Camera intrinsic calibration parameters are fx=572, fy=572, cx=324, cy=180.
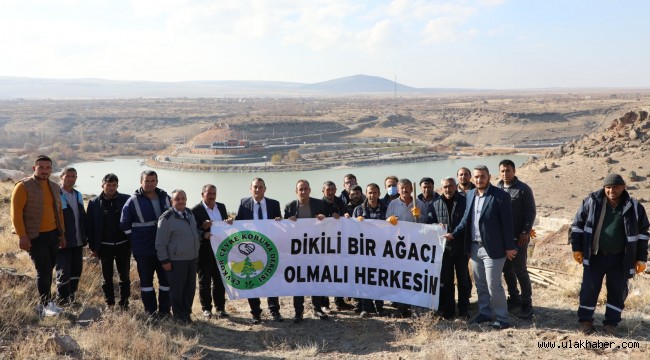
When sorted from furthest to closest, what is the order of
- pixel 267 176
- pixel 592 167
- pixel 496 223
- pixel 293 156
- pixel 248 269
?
1. pixel 293 156
2. pixel 267 176
3. pixel 592 167
4. pixel 248 269
5. pixel 496 223

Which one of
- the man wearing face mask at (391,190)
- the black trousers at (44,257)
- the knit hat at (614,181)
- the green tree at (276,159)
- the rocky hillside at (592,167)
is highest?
the knit hat at (614,181)

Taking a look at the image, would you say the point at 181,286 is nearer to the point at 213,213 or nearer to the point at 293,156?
the point at 213,213

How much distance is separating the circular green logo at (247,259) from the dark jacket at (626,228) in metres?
3.01

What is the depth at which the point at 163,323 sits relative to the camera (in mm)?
5512

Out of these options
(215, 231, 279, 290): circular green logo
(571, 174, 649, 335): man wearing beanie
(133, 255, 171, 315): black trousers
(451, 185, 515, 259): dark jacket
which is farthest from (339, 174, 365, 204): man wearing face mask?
(571, 174, 649, 335): man wearing beanie

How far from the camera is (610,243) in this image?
16.3ft

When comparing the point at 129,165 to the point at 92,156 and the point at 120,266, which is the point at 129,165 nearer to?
the point at 92,156

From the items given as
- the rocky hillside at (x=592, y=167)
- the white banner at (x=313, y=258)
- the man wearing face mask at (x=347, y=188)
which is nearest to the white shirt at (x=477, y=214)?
the white banner at (x=313, y=258)

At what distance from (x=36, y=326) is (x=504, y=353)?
4.07 metres

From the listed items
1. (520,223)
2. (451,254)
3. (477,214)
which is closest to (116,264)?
(451,254)

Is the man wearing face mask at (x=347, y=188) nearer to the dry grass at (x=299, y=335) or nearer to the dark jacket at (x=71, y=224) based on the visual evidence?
the dry grass at (x=299, y=335)

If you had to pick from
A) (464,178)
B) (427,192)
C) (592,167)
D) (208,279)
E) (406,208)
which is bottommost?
(592,167)

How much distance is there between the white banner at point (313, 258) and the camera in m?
6.02

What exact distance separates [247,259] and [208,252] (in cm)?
42
